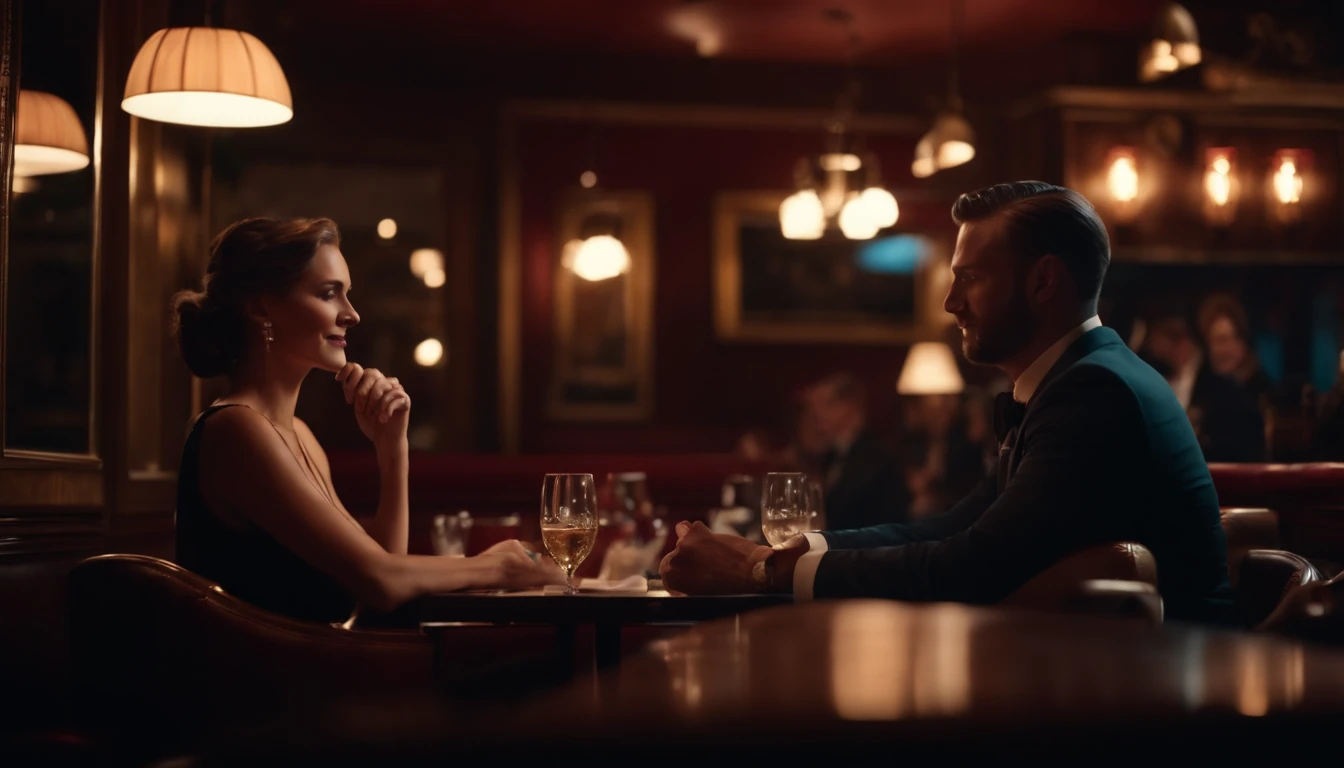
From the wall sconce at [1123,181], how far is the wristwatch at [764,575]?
7.01 m

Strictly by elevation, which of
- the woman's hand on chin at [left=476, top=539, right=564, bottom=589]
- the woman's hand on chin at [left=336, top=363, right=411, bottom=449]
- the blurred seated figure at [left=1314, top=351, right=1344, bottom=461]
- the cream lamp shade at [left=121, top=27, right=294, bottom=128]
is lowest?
the woman's hand on chin at [left=476, top=539, right=564, bottom=589]

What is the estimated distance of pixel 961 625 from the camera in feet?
Result: 1.66

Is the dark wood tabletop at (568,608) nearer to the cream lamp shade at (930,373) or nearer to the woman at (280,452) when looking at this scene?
the woman at (280,452)

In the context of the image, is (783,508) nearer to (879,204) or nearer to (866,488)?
(879,204)

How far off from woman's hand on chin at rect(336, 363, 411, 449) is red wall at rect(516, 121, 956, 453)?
6076 millimetres

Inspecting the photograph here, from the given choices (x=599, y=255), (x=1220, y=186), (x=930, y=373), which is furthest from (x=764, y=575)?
(x=1220, y=186)

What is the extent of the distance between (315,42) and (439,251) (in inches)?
62.7

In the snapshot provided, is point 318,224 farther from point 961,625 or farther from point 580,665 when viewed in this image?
point 961,625

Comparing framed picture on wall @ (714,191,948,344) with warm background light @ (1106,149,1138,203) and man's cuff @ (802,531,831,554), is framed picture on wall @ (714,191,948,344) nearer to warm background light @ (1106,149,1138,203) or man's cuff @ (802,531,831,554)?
warm background light @ (1106,149,1138,203)

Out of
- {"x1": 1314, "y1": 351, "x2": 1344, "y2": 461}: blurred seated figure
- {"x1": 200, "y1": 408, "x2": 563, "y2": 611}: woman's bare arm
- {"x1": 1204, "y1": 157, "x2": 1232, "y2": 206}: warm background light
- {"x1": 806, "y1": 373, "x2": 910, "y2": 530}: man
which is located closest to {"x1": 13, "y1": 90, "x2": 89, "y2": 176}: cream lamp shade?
{"x1": 200, "y1": 408, "x2": 563, "y2": 611}: woman's bare arm

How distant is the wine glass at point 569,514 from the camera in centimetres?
215

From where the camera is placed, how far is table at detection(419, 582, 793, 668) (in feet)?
6.44

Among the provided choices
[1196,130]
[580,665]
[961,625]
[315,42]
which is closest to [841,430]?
[1196,130]

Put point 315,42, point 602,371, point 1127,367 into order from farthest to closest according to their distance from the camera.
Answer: point 602,371
point 315,42
point 1127,367
